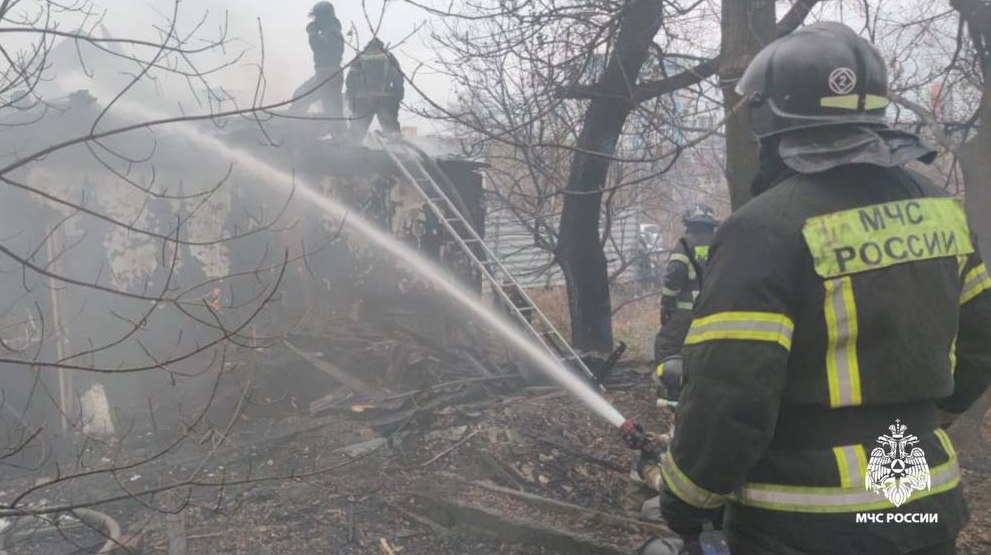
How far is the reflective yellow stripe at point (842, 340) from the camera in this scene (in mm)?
1753

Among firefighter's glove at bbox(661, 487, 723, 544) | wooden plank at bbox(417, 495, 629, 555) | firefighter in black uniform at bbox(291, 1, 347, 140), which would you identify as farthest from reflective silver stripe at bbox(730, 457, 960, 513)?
firefighter in black uniform at bbox(291, 1, 347, 140)

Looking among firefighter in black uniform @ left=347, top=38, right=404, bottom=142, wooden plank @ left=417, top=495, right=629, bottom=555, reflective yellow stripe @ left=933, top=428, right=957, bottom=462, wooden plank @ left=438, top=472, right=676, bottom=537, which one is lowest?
wooden plank @ left=417, top=495, right=629, bottom=555

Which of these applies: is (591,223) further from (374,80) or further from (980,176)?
(980,176)

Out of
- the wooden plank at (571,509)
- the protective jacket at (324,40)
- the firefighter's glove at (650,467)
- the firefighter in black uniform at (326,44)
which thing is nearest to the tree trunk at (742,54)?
the firefighter's glove at (650,467)

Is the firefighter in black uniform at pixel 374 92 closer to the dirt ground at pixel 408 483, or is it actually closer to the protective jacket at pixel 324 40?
the protective jacket at pixel 324 40

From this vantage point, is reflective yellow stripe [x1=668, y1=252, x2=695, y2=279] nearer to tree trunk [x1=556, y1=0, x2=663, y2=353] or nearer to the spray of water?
the spray of water

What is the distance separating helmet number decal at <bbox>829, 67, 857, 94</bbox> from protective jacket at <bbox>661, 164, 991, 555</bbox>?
0.25 meters

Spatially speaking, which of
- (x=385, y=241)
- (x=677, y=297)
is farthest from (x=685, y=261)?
(x=385, y=241)

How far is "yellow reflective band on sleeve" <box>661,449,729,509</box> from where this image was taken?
1886mm

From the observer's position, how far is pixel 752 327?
1738 millimetres

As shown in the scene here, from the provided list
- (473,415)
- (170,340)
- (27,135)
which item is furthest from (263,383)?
(27,135)

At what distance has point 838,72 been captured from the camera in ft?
A: 6.45

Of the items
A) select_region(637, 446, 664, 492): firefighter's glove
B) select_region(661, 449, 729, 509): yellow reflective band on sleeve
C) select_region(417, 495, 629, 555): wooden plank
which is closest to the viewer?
select_region(661, 449, 729, 509): yellow reflective band on sleeve

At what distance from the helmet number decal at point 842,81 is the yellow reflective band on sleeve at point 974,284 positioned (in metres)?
0.62
